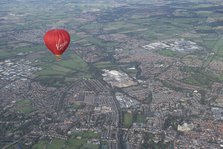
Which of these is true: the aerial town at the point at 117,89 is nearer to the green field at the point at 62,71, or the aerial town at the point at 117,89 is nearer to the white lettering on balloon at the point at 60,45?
the green field at the point at 62,71

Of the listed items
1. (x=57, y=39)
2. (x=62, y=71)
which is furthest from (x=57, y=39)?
(x=62, y=71)

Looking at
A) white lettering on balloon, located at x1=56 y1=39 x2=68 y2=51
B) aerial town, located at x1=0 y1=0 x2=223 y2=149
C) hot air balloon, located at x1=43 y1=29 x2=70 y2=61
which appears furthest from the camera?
aerial town, located at x1=0 y1=0 x2=223 y2=149

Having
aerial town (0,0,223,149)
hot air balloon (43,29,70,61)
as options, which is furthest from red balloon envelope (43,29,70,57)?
aerial town (0,0,223,149)

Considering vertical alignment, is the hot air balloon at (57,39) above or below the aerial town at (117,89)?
above

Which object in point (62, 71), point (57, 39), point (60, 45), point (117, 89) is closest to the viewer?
point (57, 39)

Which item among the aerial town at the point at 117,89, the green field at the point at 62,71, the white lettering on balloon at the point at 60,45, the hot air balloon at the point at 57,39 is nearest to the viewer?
the hot air balloon at the point at 57,39

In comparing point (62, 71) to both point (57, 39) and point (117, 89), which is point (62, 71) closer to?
point (117, 89)

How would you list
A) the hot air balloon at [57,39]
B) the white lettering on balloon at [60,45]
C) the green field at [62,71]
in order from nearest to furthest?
the hot air balloon at [57,39]
the white lettering on balloon at [60,45]
the green field at [62,71]

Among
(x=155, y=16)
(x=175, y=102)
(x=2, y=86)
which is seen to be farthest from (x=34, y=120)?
(x=155, y=16)

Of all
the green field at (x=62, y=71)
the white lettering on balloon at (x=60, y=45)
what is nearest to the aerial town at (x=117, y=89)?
the green field at (x=62, y=71)

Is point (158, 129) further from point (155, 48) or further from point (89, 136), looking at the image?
point (155, 48)

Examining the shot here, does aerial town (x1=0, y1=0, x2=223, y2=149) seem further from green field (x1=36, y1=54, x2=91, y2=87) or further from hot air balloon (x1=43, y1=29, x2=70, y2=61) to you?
hot air balloon (x1=43, y1=29, x2=70, y2=61)
